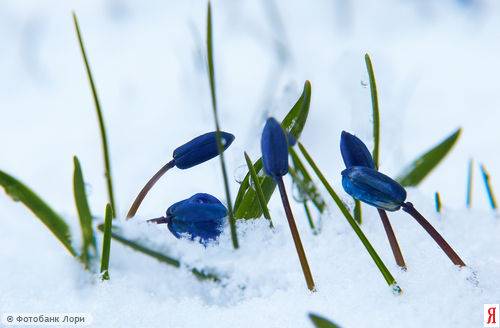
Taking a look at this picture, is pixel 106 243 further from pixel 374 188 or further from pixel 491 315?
pixel 491 315

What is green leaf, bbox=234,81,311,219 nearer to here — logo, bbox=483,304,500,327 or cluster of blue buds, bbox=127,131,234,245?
cluster of blue buds, bbox=127,131,234,245

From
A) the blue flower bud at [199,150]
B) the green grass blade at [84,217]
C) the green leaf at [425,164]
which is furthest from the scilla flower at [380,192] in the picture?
the green leaf at [425,164]

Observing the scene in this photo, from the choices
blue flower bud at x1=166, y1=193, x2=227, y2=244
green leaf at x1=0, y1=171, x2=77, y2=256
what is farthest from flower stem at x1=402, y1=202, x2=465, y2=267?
green leaf at x1=0, y1=171, x2=77, y2=256

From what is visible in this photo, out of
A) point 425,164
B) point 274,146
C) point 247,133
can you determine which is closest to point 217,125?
point 274,146

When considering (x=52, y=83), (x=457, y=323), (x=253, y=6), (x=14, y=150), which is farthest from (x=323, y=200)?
(x=253, y=6)

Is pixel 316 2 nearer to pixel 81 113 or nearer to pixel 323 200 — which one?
pixel 81 113
